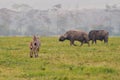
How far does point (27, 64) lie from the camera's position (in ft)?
69.5

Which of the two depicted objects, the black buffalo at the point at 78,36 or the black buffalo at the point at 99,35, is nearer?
the black buffalo at the point at 78,36

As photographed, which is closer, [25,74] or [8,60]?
[25,74]

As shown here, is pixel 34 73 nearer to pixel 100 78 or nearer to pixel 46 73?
pixel 46 73

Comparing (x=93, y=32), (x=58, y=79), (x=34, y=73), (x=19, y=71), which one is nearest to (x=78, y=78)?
(x=58, y=79)

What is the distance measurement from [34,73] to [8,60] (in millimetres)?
5562

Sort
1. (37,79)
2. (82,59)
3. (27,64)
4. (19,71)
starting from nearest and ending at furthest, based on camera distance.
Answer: (37,79), (19,71), (27,64), (82,59)

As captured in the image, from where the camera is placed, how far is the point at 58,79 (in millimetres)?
16125

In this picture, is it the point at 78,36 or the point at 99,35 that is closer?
the point at 78,36

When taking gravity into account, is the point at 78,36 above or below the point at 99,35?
above

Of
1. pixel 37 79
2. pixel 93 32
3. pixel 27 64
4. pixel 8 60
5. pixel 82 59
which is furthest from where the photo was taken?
pixel 93 32

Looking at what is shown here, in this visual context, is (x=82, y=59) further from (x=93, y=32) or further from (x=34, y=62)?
(x=93, y=32)

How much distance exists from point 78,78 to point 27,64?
216 inches

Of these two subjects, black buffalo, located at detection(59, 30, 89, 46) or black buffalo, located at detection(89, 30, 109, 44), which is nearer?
black buffalo, located at detection(59, 30, 89, 46)

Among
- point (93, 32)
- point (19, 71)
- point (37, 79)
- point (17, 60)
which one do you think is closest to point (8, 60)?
point (17, 60)
